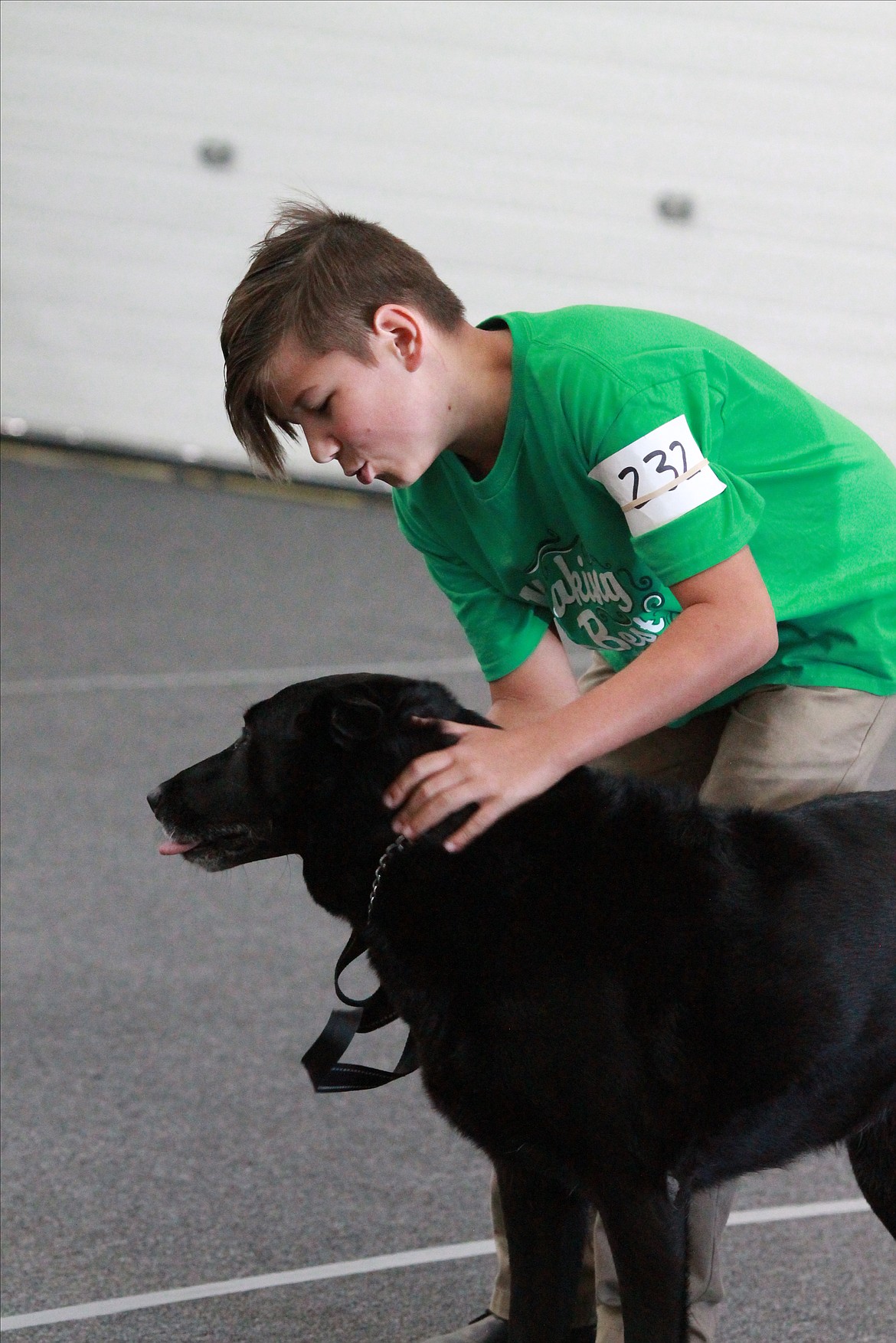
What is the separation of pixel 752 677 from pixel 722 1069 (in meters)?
0.45

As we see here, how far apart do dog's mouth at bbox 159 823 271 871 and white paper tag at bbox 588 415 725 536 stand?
0.50 meters

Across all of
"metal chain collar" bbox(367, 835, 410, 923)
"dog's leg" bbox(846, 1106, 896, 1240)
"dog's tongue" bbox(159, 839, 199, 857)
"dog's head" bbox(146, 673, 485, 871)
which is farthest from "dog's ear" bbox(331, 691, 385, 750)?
"dog's leg" bbox(846, 1106, 896, 1240)

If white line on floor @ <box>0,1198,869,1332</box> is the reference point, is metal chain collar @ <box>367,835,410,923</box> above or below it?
above

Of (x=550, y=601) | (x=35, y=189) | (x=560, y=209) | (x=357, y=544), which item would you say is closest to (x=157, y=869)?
(x=550, y=601)

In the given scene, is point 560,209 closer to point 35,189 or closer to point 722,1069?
point 35,189

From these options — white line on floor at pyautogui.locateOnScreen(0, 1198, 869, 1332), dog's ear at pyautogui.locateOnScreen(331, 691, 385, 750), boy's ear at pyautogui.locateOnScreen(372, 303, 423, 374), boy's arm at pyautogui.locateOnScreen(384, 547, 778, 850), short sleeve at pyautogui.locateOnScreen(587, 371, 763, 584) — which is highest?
boy's ear at pyautogui.locateOnScreen(372, 303, 423, 374)

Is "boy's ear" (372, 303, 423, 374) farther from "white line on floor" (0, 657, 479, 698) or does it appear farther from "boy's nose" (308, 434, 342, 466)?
"white line on floor" (0, 657, 479, 698)

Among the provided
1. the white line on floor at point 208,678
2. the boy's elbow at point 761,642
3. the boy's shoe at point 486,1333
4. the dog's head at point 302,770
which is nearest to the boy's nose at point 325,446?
the dog's head at point 302,770

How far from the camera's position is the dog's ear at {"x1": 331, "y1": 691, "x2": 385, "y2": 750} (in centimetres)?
131

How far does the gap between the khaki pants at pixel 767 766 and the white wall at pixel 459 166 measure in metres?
5.24

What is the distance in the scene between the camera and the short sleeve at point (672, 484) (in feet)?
4.10

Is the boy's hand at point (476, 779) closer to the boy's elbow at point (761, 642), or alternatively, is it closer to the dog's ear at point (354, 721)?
the dog's ear at point (354, 721)

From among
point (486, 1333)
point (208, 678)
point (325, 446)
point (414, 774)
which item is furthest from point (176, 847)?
point (208, 678)

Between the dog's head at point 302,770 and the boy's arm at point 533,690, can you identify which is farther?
the boy's arm at point 533,690
